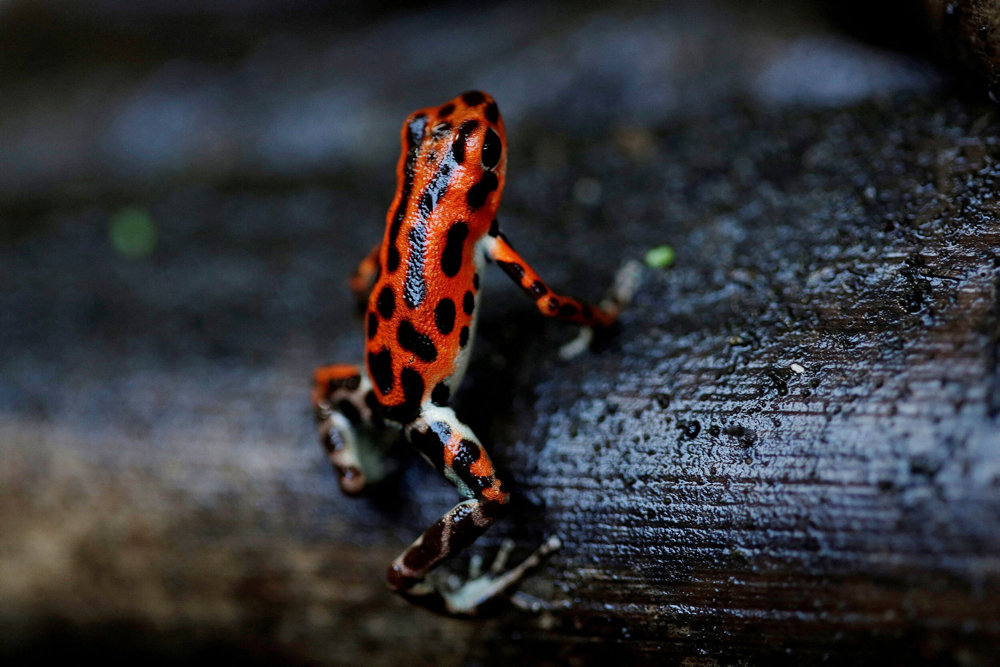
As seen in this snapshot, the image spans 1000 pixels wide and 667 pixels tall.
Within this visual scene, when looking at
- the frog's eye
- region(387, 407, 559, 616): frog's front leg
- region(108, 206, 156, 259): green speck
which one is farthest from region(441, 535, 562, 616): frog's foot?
region(108, 206, 156, 259): green speck

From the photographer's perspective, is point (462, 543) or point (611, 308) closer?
point (462, 543)

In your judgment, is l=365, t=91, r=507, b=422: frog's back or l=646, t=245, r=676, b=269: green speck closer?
l=365, t=91, r=507, b=422: frog's back

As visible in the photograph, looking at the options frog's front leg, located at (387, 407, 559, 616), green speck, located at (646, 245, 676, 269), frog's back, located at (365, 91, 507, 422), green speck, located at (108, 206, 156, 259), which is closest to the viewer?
frog's front leg, located at (387, 407, 559, 616)

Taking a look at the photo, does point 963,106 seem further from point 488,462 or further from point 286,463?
point 286,463

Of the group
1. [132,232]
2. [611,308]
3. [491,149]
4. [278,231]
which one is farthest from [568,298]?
[132,232]

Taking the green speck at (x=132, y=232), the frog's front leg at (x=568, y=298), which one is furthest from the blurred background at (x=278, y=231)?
the frog's front leg at (x=568, y=298)

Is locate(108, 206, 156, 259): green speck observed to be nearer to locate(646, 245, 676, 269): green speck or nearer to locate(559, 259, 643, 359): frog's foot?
locate(559, 259, 643, 359): frog's foot

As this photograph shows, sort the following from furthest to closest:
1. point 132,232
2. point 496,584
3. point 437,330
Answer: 1. point 132,232
2. point 437,330
3. point 496,584

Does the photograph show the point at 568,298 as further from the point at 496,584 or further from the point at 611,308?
the point at 496,584
